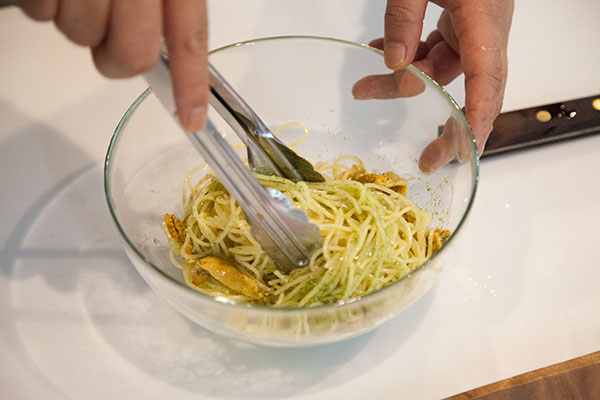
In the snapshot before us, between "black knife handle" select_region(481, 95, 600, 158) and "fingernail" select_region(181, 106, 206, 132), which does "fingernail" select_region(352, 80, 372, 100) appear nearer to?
"black knife handle" select_region(481, 95, 600, 158)

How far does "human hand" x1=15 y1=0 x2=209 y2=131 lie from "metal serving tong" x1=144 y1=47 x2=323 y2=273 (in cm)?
6

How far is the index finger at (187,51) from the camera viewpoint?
550 mm

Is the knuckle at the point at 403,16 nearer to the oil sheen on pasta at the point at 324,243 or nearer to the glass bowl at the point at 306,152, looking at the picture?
the glass bowl at the point at 306,152

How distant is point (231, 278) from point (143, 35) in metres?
0.50

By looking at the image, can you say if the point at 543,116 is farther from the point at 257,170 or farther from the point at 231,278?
the point at 231,278

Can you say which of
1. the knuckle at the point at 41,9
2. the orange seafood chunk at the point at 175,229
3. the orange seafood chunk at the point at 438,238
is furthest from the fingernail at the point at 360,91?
the knuckle at the point at 41,9

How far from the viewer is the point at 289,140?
4.17ft

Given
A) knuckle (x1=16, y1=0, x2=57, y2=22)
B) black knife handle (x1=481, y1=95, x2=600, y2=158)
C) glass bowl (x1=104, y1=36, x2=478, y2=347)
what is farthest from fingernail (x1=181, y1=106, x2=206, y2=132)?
black knife handle (x1=481, y1=95, x2=600, y2=158)

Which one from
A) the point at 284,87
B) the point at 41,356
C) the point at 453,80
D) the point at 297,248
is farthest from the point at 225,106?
the point at 453,80

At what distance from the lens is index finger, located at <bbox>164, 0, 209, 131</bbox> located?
1.80ft

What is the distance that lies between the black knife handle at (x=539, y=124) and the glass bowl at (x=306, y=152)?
22 cm

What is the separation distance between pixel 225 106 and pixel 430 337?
54 cm

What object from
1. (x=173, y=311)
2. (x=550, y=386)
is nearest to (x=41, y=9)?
(x=173, y=311)

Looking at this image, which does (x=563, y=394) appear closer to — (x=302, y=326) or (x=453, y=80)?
(x=302, y=326)
